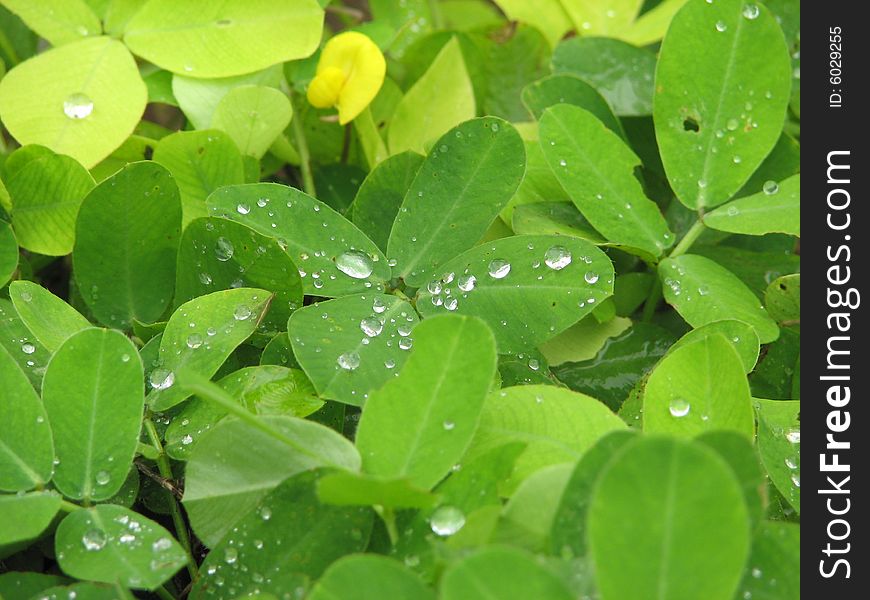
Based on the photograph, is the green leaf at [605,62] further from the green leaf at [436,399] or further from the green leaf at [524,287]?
the green leaf at [436,399]

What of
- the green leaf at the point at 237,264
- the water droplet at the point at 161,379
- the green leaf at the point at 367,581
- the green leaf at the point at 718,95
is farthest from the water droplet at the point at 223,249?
the green leaf at the point at 718,95

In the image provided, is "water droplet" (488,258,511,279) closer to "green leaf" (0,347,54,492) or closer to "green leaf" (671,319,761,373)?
"green leaf" (671,319,761,373)

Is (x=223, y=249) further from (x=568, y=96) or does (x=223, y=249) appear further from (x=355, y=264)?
(x=568, y=96)

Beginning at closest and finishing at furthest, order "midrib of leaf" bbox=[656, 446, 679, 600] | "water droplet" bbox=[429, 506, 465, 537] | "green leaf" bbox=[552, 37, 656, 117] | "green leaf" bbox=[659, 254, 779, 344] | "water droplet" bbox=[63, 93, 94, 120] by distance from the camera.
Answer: "midrib of leaf" bbox=[656, 446, 679, 600] → "water droplet" bbox=[429, 506, 465, 537] → "green leaf" bbox=[659, 254, 779, 344] → "water droplet" bbox=[63, 93, 94, 120] → "green leaf" bbox=[552, 37, 656, 117]

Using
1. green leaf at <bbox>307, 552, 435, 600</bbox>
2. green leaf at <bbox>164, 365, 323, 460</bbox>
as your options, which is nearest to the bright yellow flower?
green leaf at <bbox>164, 365, 323, 460</bbox>
